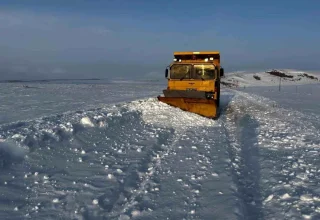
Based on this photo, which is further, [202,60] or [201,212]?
[202,60]

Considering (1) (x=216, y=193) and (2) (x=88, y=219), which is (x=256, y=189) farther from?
(2) (x=88, y=219)

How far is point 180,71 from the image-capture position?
13352mm

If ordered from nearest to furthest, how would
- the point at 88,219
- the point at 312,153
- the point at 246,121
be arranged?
the point at 88,219 → the point at 312,153 → the point at 246,121

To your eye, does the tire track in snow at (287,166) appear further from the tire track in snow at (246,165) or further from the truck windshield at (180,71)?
the truck windshield at (180,71)

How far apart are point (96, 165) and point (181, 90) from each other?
287 inches

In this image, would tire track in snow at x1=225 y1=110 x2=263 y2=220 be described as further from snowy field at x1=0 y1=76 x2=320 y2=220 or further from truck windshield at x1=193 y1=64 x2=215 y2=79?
truck windshield at x1=193 y1=64 x2=215 y2=79

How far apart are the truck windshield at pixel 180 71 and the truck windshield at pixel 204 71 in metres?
0.31

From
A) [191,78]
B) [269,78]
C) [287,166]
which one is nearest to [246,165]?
[287,166]

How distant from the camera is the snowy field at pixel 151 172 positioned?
13.9 feet

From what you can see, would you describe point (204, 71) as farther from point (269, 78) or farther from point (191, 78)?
point (269, 78)

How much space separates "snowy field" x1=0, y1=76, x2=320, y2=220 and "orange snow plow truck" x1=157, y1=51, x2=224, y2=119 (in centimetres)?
300

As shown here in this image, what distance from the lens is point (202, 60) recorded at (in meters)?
13.6

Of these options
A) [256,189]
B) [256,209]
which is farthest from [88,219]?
[256,189]

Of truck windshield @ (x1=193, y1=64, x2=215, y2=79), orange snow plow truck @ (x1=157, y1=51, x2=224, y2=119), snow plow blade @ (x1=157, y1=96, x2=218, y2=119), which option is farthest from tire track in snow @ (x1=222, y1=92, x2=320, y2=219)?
truck windshield @ (x1=193, y1=64, x2=215, y2=79)
